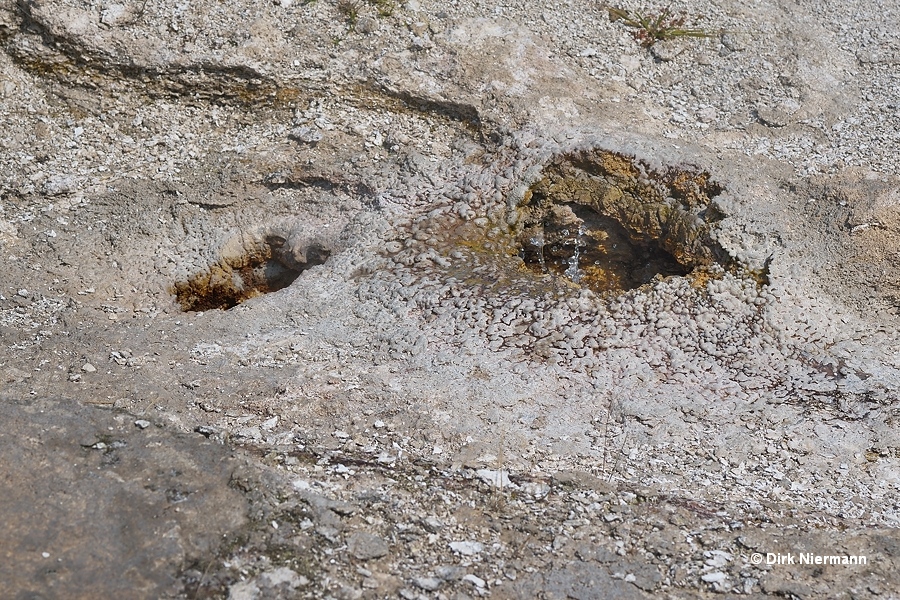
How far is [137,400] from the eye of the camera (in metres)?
3.97

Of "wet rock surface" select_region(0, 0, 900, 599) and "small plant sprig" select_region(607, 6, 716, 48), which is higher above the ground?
"small plant sprig" select_region(607, 6, 716, 48)

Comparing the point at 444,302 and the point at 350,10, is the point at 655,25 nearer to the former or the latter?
the point at 350,10

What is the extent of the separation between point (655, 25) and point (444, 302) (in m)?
3.24

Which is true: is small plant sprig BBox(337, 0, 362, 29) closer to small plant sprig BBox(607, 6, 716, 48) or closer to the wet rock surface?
the wet rock surface

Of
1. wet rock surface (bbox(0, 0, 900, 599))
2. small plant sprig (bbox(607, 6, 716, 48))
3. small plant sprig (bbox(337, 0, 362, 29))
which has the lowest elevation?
wet rock surface (bbox(0, 0, 900, 599))

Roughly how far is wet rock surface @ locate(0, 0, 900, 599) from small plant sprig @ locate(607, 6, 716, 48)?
0.13 metres

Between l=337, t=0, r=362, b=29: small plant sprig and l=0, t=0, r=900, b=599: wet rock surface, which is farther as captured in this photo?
l=337, t=0, r=362, b=29: small plant sprig

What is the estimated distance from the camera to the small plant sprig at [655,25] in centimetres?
636

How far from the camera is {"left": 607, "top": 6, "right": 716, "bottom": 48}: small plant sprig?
6363 mm

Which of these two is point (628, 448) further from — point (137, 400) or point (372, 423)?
point (137, 400)

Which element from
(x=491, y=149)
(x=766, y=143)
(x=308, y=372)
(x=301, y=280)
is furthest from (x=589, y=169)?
(x=308, y=372)

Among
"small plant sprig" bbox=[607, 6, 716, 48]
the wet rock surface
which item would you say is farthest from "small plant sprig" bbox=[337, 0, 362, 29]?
"small plant sprig" bbox=[607, 6, 716, 48]

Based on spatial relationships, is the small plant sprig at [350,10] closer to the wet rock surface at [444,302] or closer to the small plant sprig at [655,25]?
the wet rock surface at [444,302]

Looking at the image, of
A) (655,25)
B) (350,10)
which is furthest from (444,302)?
(655,25)
